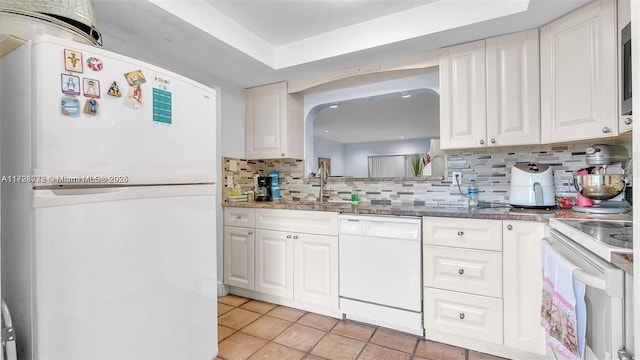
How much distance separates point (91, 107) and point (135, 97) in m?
0.16

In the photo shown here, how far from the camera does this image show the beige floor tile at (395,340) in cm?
186

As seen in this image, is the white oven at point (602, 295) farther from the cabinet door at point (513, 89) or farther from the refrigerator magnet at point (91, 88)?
the refrigerator magnet at point (91, 88)

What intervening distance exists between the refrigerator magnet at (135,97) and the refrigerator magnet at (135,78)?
2 centimetres

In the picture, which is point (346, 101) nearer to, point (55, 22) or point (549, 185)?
point (549, 185)

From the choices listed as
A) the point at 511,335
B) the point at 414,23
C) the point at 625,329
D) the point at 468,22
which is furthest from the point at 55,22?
the point at 511,335

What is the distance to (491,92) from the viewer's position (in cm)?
→ 201

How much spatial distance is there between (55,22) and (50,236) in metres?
0.85

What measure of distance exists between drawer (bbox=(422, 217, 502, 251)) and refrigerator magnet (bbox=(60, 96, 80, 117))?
181 centimetres

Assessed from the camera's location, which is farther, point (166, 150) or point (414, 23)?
point (414, 23)

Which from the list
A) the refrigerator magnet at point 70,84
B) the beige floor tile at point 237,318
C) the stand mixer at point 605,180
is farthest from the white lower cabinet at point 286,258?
the refrigerator magnet at point 70,84

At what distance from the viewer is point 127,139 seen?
3.59 feet

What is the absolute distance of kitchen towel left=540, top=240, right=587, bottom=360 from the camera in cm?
107

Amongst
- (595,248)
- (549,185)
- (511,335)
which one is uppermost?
(549,185)

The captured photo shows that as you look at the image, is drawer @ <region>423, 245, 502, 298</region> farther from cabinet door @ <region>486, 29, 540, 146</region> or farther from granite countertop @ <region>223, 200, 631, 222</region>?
cabinet door @ <region>486, 29, 540, 146</region>
